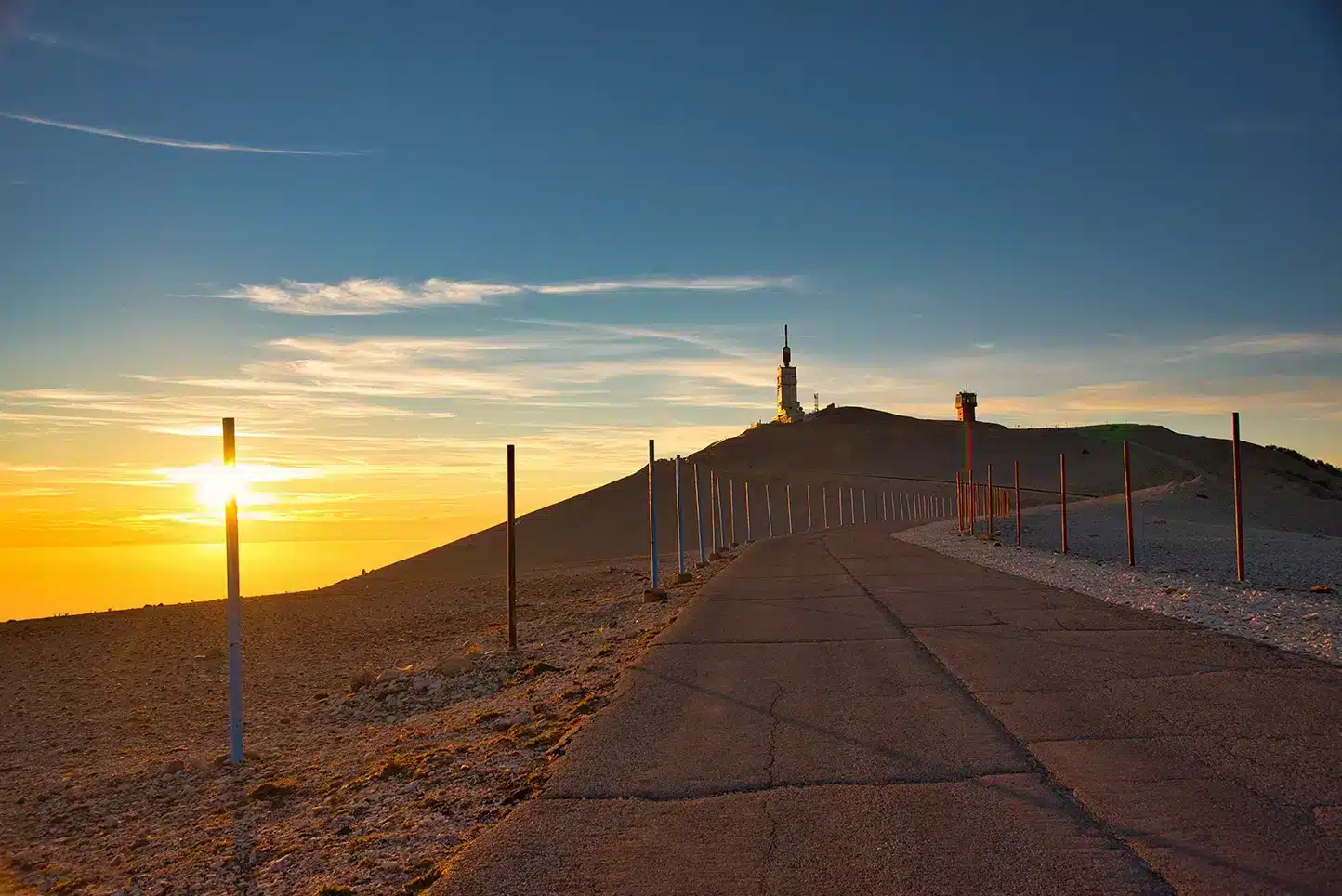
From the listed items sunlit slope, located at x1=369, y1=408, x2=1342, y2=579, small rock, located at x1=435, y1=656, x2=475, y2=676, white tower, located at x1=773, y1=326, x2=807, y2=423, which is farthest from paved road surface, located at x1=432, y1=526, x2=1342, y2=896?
white tower, located at x1=773, y1=326, x2=807, y2=423

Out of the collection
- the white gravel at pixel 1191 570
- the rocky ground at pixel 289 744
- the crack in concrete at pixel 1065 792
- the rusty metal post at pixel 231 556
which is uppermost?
the rusty metal post at pixel 231 556

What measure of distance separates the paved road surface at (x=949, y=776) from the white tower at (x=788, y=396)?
143450 mm

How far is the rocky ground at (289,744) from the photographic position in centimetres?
623

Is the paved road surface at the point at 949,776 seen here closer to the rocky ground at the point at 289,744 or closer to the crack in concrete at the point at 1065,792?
the crack in concrete at the point at 1065,792

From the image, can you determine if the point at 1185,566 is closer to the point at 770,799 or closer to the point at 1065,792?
the point at 1065,792

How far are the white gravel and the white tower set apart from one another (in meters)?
113

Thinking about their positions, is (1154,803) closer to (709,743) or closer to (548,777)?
(709,743)

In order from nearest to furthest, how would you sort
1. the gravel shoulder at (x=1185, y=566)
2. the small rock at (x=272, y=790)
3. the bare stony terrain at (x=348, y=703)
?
1. the bare stony terrain at (x=348, y=703)
2. the small rock at (x=272, y=790)
3. the gravel shoulder at (x=1185, y=566)

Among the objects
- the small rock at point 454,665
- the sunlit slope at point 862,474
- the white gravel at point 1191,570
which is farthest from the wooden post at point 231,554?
the sunlit slope at point 862,474

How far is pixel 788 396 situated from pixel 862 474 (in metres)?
38.0

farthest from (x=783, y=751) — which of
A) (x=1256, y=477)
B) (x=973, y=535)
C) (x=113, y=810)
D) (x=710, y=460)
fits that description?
(x=710, y=460)

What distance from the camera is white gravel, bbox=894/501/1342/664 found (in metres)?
12.2

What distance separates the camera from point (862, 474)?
122 meters

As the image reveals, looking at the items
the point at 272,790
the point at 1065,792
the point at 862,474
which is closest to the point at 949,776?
the point at 1065,792
